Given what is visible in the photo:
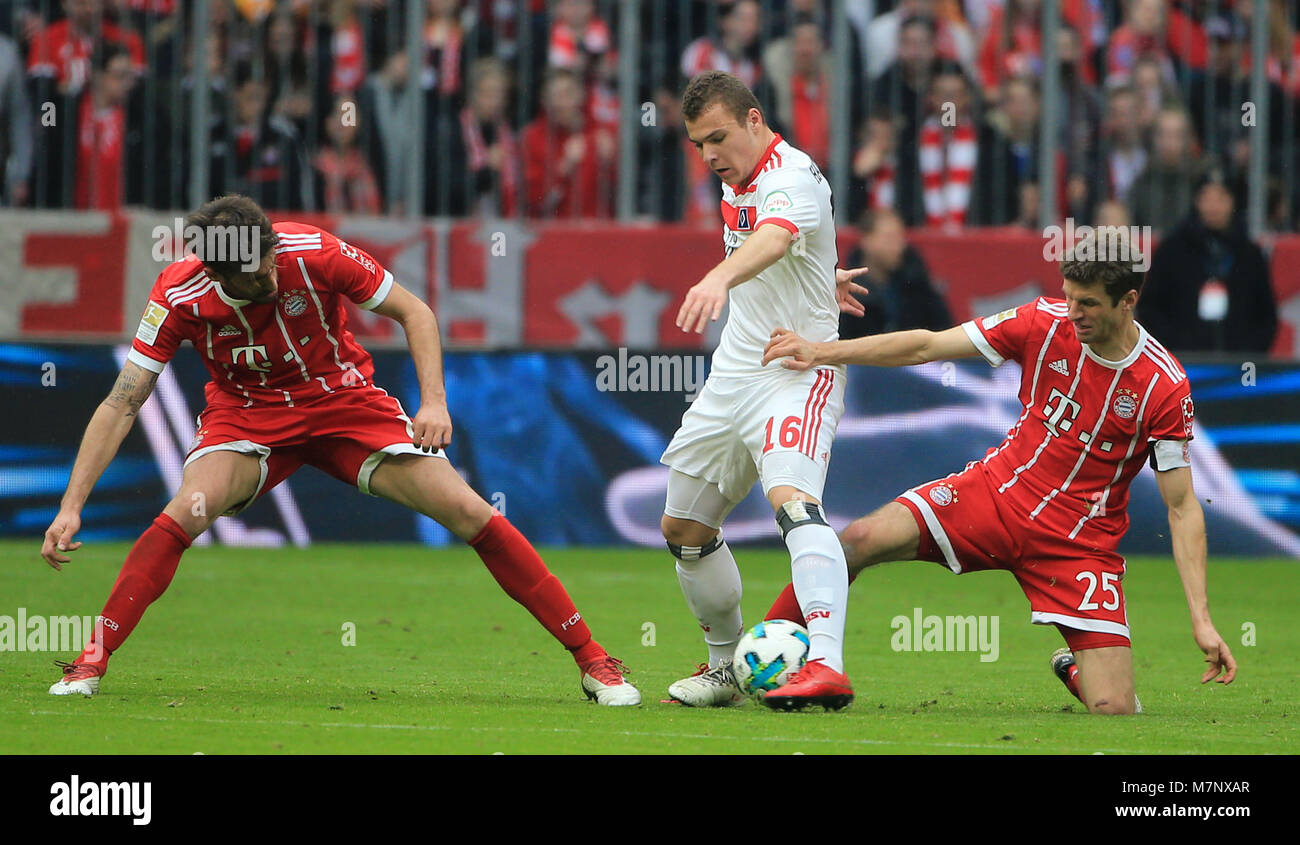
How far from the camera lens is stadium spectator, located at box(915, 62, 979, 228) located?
12.9m

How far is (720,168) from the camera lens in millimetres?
6234

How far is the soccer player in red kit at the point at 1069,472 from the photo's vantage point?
241 inches

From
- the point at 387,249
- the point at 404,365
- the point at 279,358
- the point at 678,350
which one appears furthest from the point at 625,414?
the point at 279,358

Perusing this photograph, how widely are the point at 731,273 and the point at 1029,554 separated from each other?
1.78 meters

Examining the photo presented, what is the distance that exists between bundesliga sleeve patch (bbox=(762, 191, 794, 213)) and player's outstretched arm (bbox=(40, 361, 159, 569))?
7.74 ft

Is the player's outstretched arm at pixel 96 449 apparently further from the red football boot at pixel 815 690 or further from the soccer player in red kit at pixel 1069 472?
the red football boot at pixel 815 690

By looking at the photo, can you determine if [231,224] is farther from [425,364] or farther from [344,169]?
[344,169]

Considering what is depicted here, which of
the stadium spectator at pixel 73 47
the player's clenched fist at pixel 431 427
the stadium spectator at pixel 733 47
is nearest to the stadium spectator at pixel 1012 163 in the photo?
the stadium spectator at pixel 733 47

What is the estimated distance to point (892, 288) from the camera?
474 inches

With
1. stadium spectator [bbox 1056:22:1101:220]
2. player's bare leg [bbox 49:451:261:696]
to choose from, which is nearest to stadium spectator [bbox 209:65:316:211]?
stadium spectator [bbox 1056:22:1101:220]

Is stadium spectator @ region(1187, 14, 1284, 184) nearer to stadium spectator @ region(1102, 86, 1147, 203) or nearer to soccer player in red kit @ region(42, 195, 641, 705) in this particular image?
stadium spectator @ region(1102, 86, 1147, 203)

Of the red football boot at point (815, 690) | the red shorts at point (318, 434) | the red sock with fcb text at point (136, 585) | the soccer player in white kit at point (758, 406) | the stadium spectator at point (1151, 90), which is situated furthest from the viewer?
the stadium spectator at point (1151, 90)

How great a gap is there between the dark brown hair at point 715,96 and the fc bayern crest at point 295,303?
1570 mm

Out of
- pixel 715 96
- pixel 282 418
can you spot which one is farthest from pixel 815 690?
pixel 282 418
